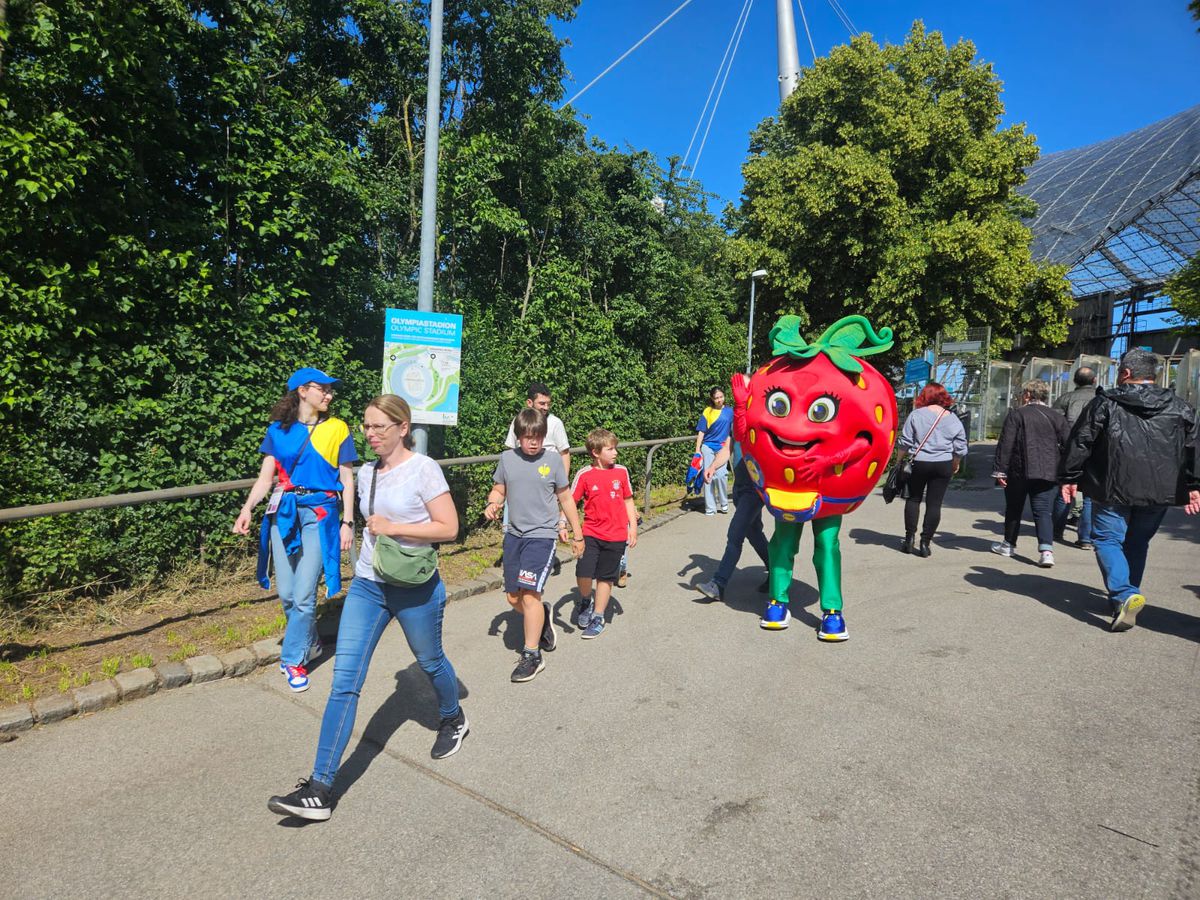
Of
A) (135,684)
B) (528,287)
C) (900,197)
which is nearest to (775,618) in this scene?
(135,684)

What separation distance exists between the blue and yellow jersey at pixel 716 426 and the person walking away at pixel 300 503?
6.14m

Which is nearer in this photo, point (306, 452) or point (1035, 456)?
point (306, 452)

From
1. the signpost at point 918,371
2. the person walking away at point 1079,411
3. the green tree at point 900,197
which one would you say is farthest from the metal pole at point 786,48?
the person walking away at point 1079,411

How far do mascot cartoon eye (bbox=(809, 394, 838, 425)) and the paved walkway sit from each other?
1620 mm

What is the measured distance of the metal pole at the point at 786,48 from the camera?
101 feet

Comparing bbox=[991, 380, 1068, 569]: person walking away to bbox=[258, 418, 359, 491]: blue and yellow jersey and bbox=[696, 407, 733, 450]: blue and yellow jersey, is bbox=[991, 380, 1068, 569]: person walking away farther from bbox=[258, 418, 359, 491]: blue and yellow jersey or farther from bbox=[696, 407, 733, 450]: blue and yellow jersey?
bbox=[258, 418, 359, 491]: blue and yellow jersey

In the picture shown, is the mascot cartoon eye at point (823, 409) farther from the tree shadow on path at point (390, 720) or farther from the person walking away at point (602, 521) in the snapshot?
the tree shadow on path at point (390, 720)

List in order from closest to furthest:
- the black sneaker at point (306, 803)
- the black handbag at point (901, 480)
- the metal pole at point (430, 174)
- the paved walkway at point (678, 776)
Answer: the paved walkway at point (678, 776), the black sneaker at point (306, 803), the metal pole at point (430, 174), the black handbag at point (901, 480)

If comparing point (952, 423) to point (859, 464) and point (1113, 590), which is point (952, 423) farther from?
point (859, 464)

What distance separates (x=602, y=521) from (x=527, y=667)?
125 cm

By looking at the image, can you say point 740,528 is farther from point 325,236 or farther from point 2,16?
point 2,16

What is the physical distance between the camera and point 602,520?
5.30 m

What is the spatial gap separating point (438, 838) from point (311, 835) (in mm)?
522

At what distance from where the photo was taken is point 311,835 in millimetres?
2887
